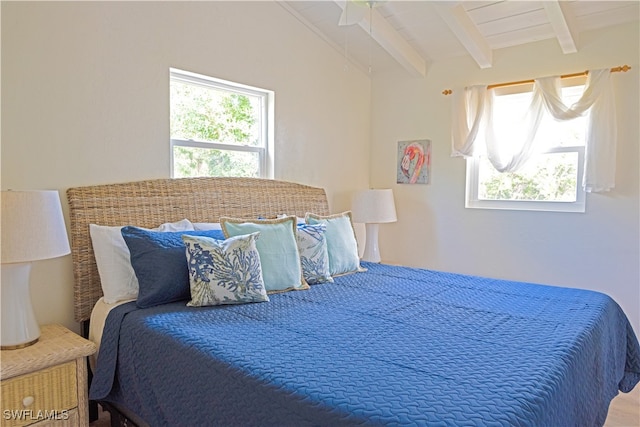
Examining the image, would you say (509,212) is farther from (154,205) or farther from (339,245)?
(154,205)

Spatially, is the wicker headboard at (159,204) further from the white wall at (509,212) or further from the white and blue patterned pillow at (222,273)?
the white wall at (509,212)

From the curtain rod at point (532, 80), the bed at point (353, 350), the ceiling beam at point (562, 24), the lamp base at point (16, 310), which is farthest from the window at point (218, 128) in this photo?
the ceiling beam at point (562, 24)

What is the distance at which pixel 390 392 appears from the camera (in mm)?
1212

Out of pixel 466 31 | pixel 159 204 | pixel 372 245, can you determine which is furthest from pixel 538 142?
pixel 159 204

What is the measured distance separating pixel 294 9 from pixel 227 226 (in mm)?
1931

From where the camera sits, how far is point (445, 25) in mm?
3244

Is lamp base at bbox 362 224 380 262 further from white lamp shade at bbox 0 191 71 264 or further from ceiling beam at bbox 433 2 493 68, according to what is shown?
white lamp shade at bbox 0 191 71 264

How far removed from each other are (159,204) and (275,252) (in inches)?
31.6

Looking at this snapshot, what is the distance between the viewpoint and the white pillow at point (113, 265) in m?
2.19

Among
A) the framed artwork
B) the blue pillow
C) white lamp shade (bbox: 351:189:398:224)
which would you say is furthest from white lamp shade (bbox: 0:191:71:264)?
the framed artwork

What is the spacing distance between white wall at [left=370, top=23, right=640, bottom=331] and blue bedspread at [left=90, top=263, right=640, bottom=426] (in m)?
0.97

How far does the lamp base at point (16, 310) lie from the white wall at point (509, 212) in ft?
9.79

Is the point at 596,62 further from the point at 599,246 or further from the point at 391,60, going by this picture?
the point at 391,60

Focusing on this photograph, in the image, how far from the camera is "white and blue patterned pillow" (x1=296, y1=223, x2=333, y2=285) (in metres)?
2.58
